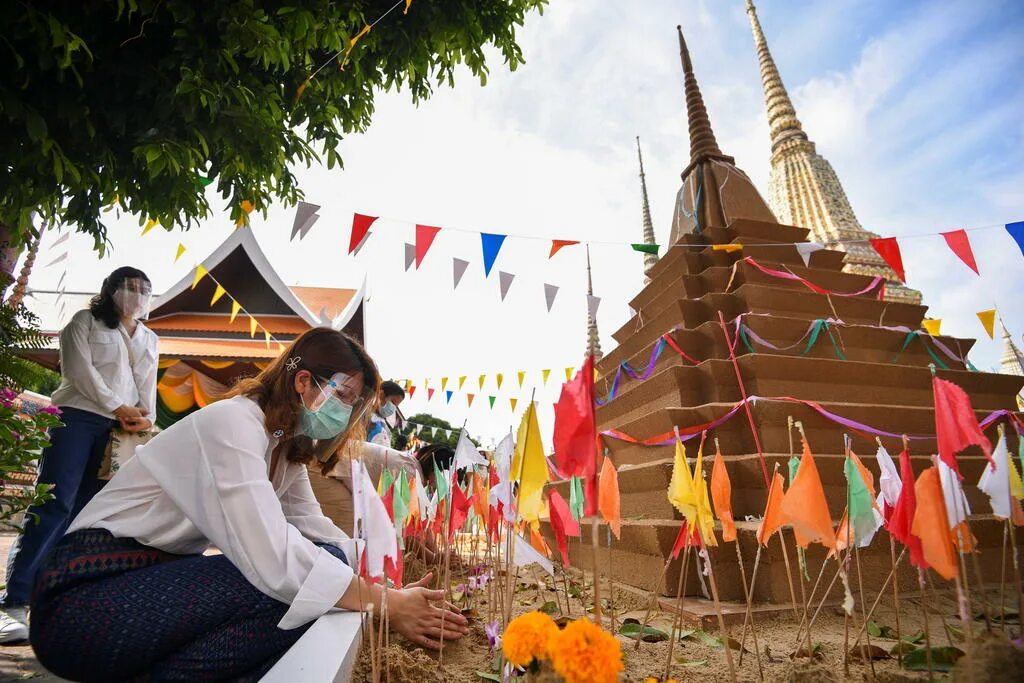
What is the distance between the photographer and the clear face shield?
9.30ft

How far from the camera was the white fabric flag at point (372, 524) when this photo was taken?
1300mm

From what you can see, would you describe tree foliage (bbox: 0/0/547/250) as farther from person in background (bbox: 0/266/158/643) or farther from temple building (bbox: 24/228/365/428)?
temple building (bbox: 24/228/365/428)

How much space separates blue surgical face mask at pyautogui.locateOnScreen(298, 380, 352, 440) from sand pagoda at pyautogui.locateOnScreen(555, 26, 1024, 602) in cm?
195

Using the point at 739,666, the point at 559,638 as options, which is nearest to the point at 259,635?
the point at 559,638

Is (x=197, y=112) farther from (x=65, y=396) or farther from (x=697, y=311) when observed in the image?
(x=697, y=311)

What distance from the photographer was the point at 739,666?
165cm

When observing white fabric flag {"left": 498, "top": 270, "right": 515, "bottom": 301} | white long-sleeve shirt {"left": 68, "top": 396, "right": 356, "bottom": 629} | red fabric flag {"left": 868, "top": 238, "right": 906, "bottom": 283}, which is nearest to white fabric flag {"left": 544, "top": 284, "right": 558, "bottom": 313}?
white fabric flag {"left": 498, "top": 270, "right": 515, "bottom": 301}

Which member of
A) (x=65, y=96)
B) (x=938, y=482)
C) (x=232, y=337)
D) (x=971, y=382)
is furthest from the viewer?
(x=232, y=337)

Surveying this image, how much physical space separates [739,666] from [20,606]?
309 cm

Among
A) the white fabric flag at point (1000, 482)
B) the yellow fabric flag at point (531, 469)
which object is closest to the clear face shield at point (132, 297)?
the yellow fabric flag at point (531, 469)

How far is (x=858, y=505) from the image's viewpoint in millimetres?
1545

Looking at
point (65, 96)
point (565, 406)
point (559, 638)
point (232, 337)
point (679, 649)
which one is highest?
point (232, 337)

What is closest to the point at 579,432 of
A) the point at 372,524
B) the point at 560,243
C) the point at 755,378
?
the point at 372,524

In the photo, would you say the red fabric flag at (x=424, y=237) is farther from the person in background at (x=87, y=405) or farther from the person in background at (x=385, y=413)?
the person in background at (x=87, y=405)
